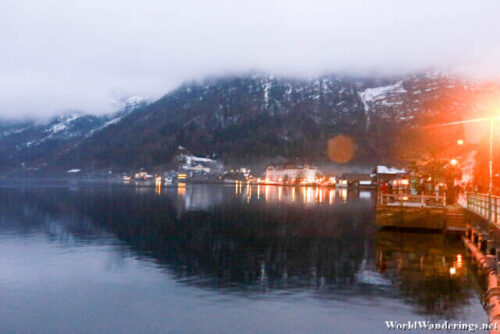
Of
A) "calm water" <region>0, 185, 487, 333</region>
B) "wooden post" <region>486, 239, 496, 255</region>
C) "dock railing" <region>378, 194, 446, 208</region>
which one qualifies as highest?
"dock railing" <region>378, 194, 446, 208</region>

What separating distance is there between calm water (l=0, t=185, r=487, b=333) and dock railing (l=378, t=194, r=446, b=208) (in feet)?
12.1

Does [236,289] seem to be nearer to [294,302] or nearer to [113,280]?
[294,302]

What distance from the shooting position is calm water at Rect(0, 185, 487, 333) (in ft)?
66.4

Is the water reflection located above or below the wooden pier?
below

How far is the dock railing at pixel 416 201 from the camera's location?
159 ft

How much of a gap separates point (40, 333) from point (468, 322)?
1585cm

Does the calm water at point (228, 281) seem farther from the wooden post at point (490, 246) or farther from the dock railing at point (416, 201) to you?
the dock railing at point (416, 201)

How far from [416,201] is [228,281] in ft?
98.2

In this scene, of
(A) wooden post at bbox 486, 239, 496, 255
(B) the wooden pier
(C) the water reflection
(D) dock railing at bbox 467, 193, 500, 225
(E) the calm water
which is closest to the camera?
(E) the calm water

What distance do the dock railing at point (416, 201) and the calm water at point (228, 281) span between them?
369 cm

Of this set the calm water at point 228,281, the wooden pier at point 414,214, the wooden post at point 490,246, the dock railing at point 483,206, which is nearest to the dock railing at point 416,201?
the wooden pier at point 414,214

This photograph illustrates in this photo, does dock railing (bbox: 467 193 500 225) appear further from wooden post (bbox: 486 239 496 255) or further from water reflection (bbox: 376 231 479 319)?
wooden post (bbox: 486 239 496 255)

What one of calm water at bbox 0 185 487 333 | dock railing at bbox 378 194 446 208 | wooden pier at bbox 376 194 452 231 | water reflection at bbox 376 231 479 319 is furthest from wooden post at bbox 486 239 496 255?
dock railing at bbox 378 194 446 208

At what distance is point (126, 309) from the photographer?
21.7 m
